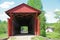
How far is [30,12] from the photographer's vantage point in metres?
19.9

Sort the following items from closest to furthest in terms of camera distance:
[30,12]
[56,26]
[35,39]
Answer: [35,39] < [30,12] < [56,26]

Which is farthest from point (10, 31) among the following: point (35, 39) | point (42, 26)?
point (42, 26)

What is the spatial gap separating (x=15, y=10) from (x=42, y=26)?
1019 inches

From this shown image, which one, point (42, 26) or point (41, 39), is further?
point (42, 26)

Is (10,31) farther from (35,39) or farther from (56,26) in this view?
(56,26)

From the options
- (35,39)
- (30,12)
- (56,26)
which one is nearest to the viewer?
(35,39)

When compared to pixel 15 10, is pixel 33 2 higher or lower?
higher

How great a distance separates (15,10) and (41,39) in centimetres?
430

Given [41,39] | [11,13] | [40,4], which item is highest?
[40,4]

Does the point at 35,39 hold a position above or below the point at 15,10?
below

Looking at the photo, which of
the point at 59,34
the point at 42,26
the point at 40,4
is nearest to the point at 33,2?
the point at 40,4

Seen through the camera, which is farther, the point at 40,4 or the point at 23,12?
the point at 40,4

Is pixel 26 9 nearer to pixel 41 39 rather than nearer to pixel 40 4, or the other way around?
pixel 41 39

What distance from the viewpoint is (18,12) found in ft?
65.2
